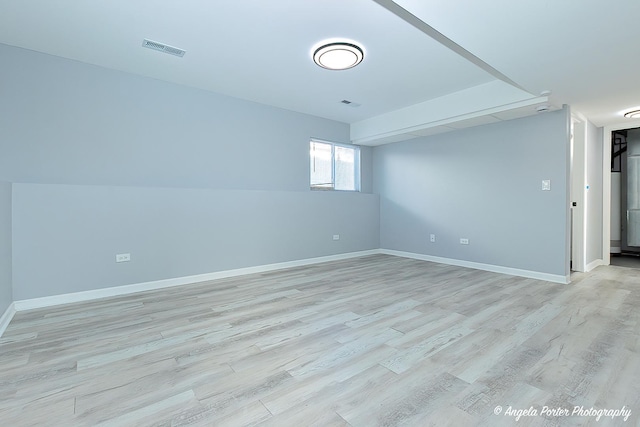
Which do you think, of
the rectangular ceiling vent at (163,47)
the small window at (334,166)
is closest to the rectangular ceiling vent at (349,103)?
the small window at (334,166)

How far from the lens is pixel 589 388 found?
1.64 meters

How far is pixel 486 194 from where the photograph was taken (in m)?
4.67

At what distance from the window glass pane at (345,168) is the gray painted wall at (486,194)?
26.8 inches

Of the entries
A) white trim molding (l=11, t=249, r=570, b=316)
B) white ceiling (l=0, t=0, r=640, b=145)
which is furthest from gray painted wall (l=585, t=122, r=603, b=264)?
white trim molding (l=11, t=249, r=570, b=316)

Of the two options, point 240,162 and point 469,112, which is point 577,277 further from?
point 240,162

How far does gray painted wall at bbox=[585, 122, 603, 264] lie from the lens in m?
4.69

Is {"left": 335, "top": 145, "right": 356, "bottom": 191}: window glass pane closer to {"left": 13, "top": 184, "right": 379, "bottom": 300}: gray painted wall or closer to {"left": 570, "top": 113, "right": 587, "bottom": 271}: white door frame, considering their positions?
{"left": 13, "top": 184, "right": 379, "bottom": 300}: gray painted wall

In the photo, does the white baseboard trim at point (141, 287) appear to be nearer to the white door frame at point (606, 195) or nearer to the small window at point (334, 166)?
the small window at point (334, 166)

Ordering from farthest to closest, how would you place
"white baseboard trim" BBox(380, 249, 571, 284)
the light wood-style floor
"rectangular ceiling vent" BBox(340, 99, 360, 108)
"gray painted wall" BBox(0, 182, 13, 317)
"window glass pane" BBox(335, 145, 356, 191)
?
"window glass pane" BBox(335, 145, 356, 191) → "rectangular ceiling vent" BBox(340, 99, 360, 108) → "white baseboard trim" BBox(380, 249, 571, 284) → "gray painted wall" BBox(0, 182, 13, 317) → the light wood-style floor

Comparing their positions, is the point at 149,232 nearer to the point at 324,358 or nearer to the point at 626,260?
the point at 324,358

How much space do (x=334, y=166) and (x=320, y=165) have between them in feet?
1.23

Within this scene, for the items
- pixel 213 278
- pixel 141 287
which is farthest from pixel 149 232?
pixel 213 278

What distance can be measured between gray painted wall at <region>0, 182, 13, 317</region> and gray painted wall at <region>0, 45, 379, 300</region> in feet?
0.45

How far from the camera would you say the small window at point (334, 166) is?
559 cm
